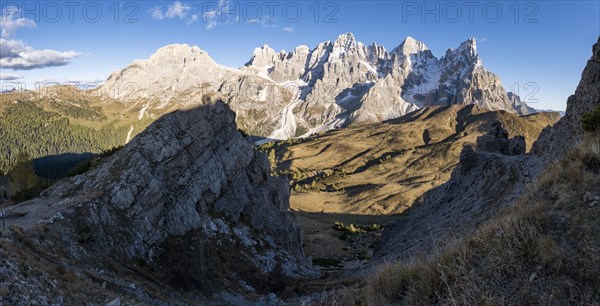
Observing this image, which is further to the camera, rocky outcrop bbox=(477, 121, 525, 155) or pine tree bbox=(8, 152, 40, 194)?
pine tree bbox=(8, 152, 40, 194)

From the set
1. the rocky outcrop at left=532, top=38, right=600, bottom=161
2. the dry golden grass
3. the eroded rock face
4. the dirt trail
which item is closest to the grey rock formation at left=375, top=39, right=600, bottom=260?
the rocky outcrop at left=532, top=38, right=600, bottom=161

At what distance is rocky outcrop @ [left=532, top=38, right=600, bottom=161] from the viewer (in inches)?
1230

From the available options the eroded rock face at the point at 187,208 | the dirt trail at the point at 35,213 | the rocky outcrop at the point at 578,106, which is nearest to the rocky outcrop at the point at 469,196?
the rocky outcrop at the point at 578,106

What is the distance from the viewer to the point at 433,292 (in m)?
7.17

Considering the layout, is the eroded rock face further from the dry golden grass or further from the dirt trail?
the dry golden grass

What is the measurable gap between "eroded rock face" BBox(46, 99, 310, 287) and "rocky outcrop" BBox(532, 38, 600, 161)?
103 feet

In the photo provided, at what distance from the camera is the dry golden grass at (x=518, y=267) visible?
20.1 feet

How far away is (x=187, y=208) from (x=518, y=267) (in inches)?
1487

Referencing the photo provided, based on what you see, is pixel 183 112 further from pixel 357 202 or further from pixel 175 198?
pixel 357 202

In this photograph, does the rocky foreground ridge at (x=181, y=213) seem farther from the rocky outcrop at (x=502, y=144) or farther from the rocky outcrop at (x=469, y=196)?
the rocky outcrop at (x=502, y=144)

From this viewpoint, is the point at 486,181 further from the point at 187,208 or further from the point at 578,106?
the point at 187,208

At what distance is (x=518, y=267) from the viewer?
22.0 ft

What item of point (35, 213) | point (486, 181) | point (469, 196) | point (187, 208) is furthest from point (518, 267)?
point (469, 196)

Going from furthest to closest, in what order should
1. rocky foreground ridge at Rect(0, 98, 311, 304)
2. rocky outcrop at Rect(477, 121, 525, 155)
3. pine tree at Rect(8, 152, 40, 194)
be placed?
pine tree at Rect(8, 152, 40, 194) < rocky outcrop at Rect(477, 121, 525, 155) < rocky foreground ridge at Rect(0, 98, 311, 304)
